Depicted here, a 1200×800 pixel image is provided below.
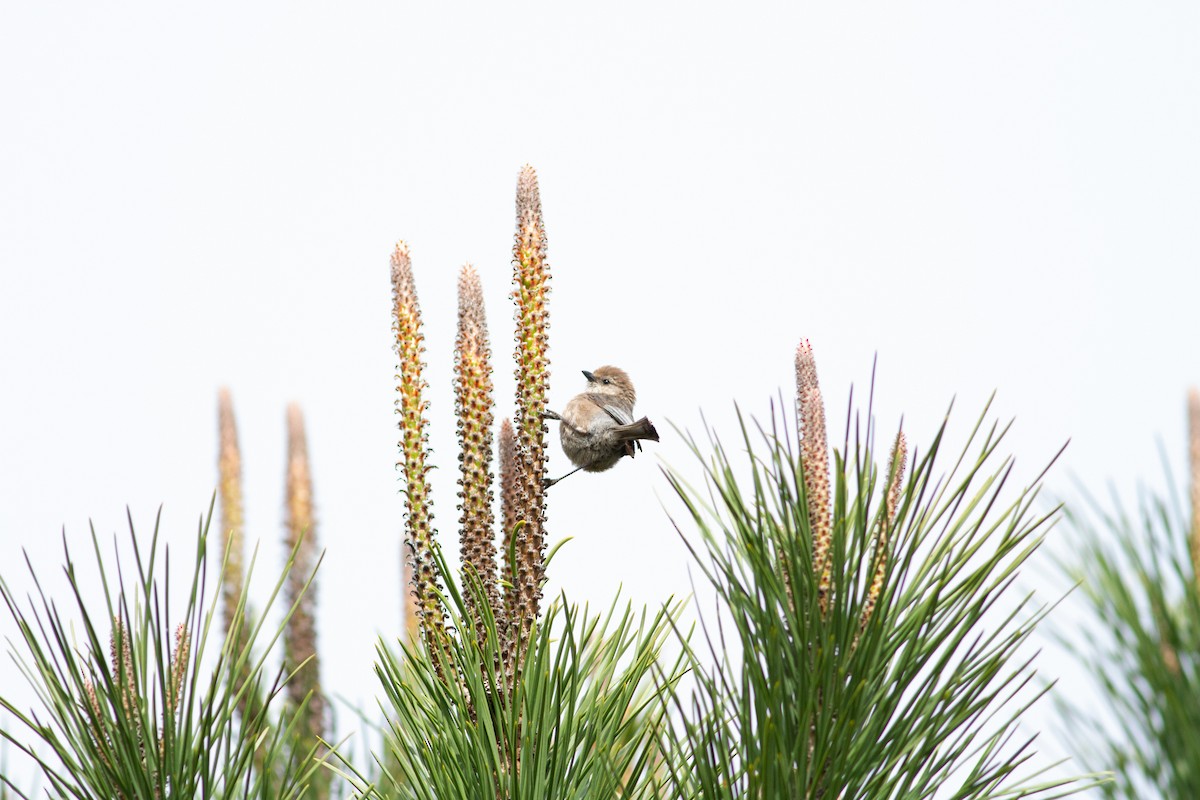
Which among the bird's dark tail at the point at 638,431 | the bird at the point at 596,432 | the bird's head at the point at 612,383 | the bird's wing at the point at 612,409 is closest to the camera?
the bird's dark tail at the point at 638,431

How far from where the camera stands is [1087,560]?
361 cm

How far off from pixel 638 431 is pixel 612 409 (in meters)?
0.34

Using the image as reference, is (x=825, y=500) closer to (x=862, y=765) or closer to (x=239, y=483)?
(x=862, y=765)

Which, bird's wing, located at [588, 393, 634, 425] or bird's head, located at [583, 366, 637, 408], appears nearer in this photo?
bird's wing, located at [588, 393, 634, 425]

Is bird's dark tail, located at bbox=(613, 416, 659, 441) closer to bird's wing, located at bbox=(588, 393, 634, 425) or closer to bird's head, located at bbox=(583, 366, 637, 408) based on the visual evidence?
bird's wing, located at bbox=(588, 393, 634, 425)

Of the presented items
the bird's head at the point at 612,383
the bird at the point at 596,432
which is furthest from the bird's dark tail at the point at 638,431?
the bird's head at the point at 612,383

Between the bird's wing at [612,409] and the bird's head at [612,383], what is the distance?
112 mm

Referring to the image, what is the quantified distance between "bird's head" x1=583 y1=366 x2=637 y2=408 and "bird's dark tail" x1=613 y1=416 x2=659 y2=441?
0.42m

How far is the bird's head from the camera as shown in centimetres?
439

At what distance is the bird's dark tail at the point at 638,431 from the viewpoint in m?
3.63

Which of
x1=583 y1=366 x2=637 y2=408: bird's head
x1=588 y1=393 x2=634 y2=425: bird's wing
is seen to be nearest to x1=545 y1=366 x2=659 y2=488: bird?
x1=588 y1=393 x2=634 y2=425: bird's wing

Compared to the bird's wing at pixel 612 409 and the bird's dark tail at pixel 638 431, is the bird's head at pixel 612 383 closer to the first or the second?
the bird's wing at pixel 612 409

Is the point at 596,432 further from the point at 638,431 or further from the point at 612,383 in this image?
the point at 612,383

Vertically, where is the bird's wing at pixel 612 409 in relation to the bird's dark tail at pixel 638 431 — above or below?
above
